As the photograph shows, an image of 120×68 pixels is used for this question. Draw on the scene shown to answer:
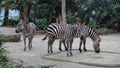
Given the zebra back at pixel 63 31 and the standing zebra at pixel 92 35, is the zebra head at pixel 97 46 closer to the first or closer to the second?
the standing zebra at pixel 92 35

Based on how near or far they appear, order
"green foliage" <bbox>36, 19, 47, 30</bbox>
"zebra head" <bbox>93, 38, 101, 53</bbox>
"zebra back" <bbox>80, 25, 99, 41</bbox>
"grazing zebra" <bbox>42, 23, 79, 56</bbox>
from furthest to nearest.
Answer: "green foliage" <bbox>36, 19, 47, 30</bbox> < "zebra back" <bbox>80, 25, 99, 41</bbox> < "zebra head" <bbox>93, 38, 101, 53</bbox> < "grazing zebra" <bbox>42, 23, 79, 56</bbox>

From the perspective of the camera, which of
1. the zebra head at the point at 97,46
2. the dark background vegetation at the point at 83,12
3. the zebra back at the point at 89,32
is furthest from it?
the dark background vegetation at the point at 83,12

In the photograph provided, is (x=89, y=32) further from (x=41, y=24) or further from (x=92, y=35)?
(x=41, y=24)

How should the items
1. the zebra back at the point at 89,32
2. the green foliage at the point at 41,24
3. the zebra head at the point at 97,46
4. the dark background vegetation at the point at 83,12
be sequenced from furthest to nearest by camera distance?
the green foliage at the point at 41,24 < the dark background vegetation at the point at 83,12 < the zebra back at the point at 89,32 < the zebra head at the point at 97,46

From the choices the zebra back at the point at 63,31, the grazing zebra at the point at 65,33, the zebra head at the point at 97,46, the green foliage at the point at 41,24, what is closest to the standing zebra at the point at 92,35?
the zebra head at the point at 97,46

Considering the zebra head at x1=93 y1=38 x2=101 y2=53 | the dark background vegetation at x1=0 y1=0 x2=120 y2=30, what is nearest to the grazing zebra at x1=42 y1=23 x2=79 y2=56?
the zebra head at x1=93 y1=38 x2=101 y2=53

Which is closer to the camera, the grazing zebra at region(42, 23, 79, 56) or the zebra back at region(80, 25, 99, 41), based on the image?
the grazing zebra at region(42, 23, 79, 56)

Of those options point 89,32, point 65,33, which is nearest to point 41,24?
point 89,32

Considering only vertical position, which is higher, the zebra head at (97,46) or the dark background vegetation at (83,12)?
the dark background vegetation at (83,12)

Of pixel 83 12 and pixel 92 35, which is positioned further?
pixel 83 12

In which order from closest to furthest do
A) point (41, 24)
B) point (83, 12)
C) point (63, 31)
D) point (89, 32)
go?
point (63, 31)
point (89, 32)
point (41, 24)
point (83, 12)

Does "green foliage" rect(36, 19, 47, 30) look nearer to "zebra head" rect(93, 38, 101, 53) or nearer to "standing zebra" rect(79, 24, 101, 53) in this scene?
"standing zebra" rect(79, 24, 101, 53)

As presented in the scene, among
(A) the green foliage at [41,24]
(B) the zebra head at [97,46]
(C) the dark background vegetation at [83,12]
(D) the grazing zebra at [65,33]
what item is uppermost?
(C) the dark background vegetation at [83,12]

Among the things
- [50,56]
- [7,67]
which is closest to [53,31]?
[50,56]
